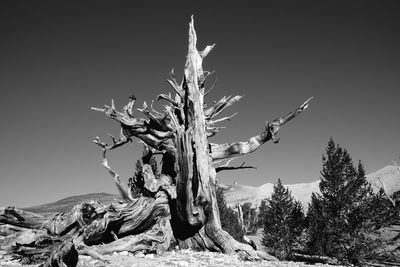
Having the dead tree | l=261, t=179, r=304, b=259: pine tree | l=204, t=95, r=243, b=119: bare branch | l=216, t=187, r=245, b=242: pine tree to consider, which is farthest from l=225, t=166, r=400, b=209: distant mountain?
the dead tree

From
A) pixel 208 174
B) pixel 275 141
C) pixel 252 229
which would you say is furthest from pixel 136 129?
pixel 252 229

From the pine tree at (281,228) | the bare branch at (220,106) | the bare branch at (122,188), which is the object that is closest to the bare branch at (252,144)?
the bare branch at (220,106)

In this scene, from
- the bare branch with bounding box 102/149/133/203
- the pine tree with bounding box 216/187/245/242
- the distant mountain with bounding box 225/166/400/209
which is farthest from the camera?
the distant mountain with bounding box 225/166/400/209

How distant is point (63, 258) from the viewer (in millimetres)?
4641

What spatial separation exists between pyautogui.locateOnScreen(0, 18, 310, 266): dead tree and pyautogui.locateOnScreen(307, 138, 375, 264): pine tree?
13.2 m

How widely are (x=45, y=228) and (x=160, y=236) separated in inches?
109

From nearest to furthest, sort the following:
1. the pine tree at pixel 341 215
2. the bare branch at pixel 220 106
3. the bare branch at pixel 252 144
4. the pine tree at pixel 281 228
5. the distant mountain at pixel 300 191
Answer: the bare branch at pixel 252 144 < the bare branch at pixel 220 106 < the pine tree at pixel 341 215 < the pine tree at pixel 281 228 < the distant mountain at pixel 300 191

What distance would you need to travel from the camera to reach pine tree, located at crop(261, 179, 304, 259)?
24945mm

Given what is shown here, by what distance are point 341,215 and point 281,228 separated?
474 centimetres

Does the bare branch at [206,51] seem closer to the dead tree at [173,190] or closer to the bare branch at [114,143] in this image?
the dead tree at [173,190]

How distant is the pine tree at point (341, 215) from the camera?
19.5 meters

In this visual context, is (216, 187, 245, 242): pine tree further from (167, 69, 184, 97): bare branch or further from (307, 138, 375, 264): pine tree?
(167, 69, 184, 97): bare branch

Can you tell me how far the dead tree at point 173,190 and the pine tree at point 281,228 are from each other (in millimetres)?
15741

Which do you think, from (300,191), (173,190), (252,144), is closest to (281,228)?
(252,144)
